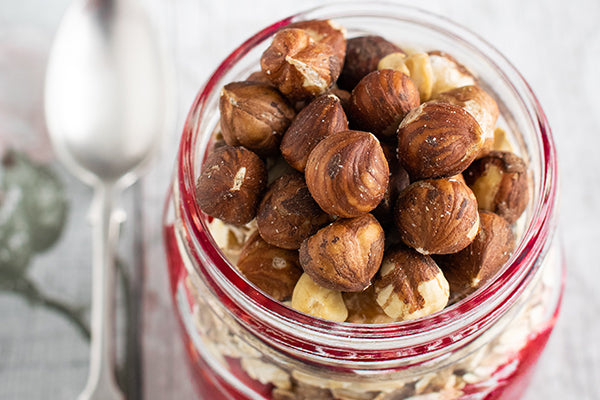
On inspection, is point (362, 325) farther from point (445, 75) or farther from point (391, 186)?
point (445, 75)

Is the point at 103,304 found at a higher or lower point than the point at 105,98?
lower

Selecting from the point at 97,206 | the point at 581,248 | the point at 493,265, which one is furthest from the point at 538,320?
the point at 97,206

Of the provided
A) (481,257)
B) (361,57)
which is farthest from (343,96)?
(481,257)

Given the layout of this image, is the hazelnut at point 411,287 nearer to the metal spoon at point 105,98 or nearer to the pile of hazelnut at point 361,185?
the pile of hazelnut at point 361,185

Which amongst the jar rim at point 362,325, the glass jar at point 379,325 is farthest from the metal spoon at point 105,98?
the jar rim at point 362,325

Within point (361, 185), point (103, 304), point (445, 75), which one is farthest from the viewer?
point (103, 304)
